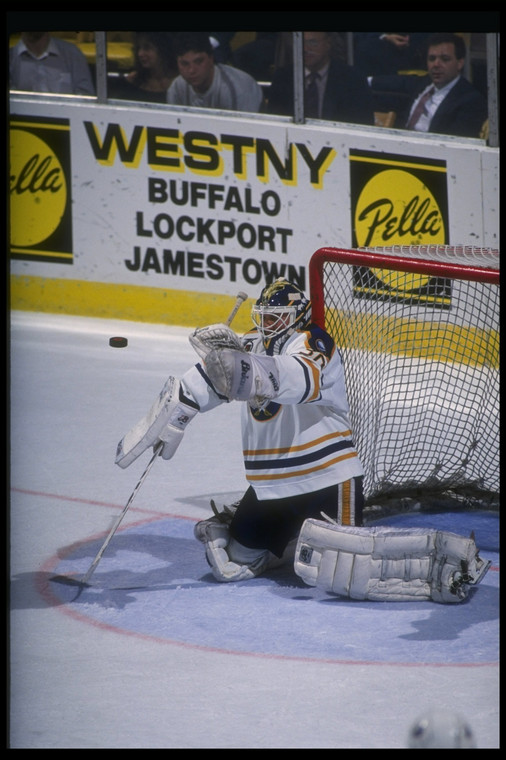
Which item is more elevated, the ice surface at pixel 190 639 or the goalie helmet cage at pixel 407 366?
the goalie helmet cage at pixel 407 366

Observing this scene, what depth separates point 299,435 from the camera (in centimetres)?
382

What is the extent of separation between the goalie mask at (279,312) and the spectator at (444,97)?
9.31 feet

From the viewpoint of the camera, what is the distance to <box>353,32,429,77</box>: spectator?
6.82 metres

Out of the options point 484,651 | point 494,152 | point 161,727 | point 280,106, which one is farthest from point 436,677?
point 280,106

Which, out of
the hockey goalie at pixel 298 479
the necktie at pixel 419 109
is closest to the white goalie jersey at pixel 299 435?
the hockey goalie at pixel 298 479

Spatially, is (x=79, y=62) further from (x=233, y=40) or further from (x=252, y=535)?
(x=252, y=535)

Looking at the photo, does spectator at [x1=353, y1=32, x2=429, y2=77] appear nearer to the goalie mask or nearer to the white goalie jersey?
the goalie mask

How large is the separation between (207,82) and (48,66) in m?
1.02

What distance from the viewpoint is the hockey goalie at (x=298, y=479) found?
364 cm

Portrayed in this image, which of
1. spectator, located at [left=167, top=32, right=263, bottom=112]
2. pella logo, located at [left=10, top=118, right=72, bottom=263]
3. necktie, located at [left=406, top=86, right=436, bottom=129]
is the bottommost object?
pella logo, located at [left=10, top=118, right=72, bottom=263]

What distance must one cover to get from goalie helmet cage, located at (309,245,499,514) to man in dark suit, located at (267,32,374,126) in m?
1.65

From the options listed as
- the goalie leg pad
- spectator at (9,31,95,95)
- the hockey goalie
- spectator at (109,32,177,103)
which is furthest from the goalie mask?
spectator at (9,31,95,95)

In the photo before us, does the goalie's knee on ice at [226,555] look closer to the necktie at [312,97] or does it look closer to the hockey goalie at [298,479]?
the hockey goalie at [298,479]

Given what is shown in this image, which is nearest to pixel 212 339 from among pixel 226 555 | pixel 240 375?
pixel 240 375
